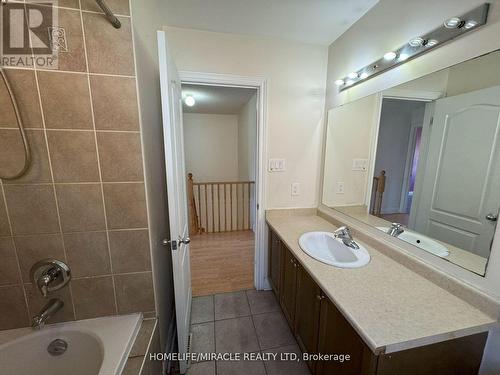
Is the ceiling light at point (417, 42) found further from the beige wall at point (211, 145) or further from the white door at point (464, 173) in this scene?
the beige wall at point (211, 145)

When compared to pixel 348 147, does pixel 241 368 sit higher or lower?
lower

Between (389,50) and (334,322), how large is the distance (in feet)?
5.26

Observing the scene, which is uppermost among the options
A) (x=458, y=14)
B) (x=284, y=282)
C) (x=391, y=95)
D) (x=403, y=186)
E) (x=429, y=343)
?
(x=458, y=14)

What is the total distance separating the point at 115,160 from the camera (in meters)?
0.97

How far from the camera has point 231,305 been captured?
6.28ft

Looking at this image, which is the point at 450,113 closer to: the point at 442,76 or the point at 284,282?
the point at 442,76

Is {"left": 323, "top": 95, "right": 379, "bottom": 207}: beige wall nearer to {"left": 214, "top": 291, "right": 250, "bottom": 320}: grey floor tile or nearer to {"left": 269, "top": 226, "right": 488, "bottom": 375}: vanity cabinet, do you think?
{"left": 269, "top": 226, "right": 488, "bottom": 375}: vanity cabinet

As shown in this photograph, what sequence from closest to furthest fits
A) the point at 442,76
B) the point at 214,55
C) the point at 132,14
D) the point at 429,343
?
the point at 429,343 < the point at 132,14 < the point at 442,76 < the point at 214,55

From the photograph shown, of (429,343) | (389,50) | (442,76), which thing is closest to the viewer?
(429,343)

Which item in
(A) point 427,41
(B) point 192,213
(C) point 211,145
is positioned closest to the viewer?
(A) point 427,41

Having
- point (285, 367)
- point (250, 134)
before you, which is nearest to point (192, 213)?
point (250, 134)

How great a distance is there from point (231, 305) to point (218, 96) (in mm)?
3065

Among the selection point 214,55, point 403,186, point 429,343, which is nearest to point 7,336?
point 429,343

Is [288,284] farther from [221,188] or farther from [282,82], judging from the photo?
[221,188]
